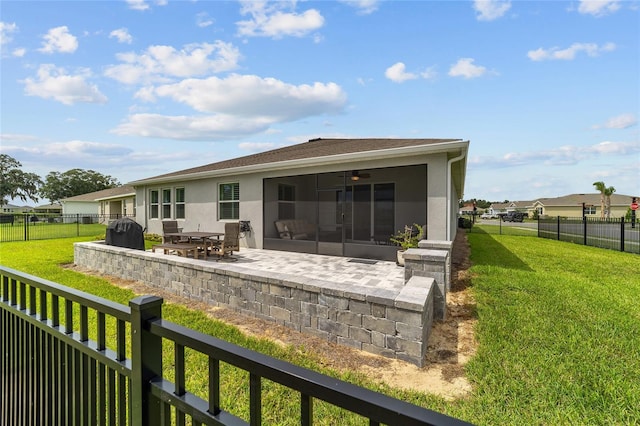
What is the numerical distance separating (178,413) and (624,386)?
12.6 ft

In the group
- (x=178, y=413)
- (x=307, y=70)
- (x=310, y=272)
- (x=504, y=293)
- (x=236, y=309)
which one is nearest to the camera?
(x=178, y=413)

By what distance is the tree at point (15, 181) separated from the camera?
157ft

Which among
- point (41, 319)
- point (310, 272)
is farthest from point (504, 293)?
point (41, 319)

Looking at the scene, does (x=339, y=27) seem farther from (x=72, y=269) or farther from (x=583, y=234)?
(x=583, y=234)

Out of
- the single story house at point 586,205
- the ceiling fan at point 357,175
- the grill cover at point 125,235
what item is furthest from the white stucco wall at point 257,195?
the single story house at point 586,205

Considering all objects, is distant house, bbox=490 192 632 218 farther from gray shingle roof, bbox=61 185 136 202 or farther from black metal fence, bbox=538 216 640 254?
gray shingle roof, bbox=61 185 136 202

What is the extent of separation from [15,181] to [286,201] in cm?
6409

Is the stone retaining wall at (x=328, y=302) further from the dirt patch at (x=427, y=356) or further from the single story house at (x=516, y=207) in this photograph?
the single story house at (x=516, y=207)

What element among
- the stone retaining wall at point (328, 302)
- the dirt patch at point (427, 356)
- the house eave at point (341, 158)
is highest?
the house eave at point (341, 158)

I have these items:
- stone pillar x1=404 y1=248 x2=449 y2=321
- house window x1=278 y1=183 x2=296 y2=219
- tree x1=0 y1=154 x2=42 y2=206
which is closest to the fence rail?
stone pillar x1=404 y1=248 x2=449 y2=321

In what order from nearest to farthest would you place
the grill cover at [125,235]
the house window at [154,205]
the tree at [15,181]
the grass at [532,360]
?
the grass at [532,360] → the grill cover at [125,235] → the house window at [154,205] → the tree at [15,181]

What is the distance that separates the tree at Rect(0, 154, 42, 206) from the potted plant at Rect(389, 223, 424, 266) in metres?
67.7

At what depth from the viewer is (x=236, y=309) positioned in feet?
15.9

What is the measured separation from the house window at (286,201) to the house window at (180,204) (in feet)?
17.3
